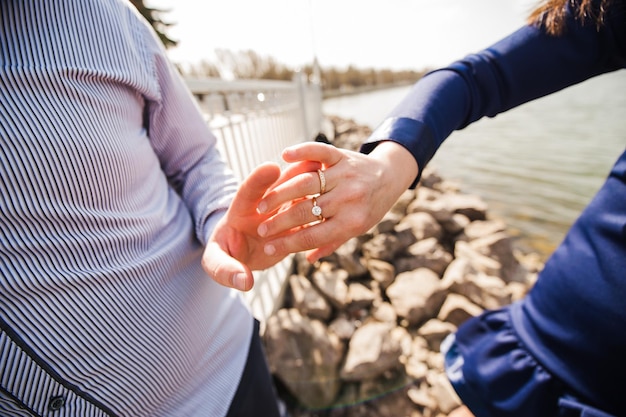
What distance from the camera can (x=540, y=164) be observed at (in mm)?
7590

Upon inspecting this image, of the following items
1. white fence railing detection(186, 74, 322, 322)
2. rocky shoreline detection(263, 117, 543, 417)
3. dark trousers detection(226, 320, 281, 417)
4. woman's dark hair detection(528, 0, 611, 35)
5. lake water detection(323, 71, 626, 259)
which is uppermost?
woman's dark hair detection(528, 0, 611, 35)

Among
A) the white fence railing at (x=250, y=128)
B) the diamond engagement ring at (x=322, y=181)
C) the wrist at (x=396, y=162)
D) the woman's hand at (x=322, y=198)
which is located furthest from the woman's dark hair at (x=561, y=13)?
the white fence railing at (x=250, y=128)

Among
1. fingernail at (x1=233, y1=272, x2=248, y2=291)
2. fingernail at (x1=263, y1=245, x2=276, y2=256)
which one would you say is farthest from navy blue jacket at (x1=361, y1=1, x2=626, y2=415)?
fingernail at (x1=233, y1=272, x2=248, y2=291)

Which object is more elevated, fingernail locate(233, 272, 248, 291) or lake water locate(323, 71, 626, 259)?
fingernail locate(233, 272, 248, 291)

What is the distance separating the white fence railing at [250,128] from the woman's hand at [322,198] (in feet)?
4.96

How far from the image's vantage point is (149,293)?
0.85 meters

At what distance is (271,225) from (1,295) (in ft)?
1.98

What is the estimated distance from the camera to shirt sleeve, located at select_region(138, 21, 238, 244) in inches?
39.3

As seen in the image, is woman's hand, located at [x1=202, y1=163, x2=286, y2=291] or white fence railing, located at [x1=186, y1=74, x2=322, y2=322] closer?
woman's hand, located at [x1=202, y1=163, x2=286, y2=291]

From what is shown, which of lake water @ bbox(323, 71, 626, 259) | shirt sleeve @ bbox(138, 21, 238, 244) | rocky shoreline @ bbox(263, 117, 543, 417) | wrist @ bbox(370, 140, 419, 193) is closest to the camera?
wrist @ bbox(370, 140, 419, 193)

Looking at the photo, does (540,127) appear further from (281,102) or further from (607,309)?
(607,309)

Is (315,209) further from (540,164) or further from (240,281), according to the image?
(540,164)

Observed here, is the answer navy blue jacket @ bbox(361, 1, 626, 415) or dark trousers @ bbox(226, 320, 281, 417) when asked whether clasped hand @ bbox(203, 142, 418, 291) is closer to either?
navy blue jacket @ bbox(361, 1, 626, 415)

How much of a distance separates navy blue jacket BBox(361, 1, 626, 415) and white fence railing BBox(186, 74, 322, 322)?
1556mm
